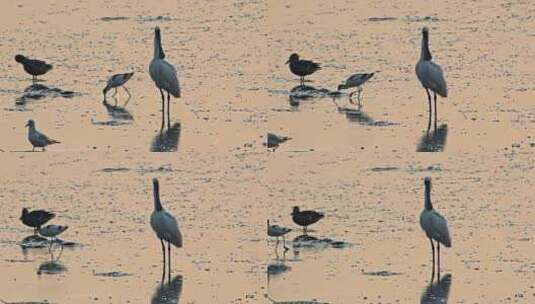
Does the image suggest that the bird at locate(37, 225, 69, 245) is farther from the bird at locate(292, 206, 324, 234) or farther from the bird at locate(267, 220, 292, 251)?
the bird at locate(292, 206, 324, 234)

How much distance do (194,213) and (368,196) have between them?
5.75 feet

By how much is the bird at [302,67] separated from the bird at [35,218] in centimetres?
338

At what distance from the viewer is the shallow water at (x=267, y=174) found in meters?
19.8

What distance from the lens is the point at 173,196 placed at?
22562 millimetres

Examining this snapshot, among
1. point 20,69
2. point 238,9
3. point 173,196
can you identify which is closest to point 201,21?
point 238,9

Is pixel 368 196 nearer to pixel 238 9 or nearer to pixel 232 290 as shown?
pixel 232 290

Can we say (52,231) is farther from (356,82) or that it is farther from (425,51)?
(425,51)

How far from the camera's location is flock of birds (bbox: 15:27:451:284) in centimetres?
2083

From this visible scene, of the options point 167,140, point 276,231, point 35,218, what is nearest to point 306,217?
point 276,231

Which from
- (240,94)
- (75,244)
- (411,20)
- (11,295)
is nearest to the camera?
(11,295)

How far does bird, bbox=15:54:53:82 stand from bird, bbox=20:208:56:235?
2.37m

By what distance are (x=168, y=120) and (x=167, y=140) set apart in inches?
23.5

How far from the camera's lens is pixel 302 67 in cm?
2350

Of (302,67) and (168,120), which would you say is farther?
(302,67)
